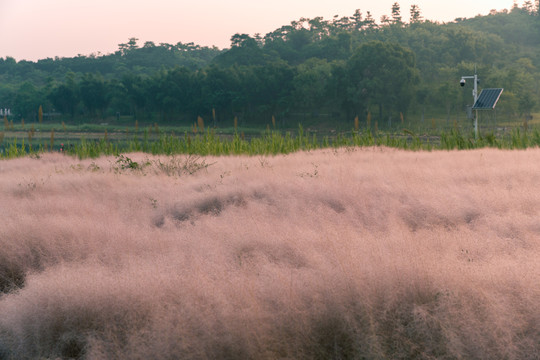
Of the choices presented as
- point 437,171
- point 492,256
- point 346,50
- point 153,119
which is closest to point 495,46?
point 346,50

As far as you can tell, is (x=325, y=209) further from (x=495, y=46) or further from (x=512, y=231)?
(x=495, y=46)

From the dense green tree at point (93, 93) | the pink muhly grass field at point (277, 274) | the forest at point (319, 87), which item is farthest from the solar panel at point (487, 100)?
the dense green tree at point (93, 93)

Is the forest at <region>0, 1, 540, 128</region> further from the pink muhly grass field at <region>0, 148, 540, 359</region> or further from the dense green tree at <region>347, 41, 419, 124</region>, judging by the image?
the pink muhly grass field at <region>0, 148, 540, 359</region>

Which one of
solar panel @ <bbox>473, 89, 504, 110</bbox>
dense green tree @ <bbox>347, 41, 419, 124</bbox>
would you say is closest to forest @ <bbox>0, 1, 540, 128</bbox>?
dense green tree @ <bbox>347, 41, 419, 124</bbox>

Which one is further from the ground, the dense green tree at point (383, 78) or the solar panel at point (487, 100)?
the dense green tree at point (383, 78)

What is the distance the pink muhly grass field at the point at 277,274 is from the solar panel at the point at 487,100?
1130cm

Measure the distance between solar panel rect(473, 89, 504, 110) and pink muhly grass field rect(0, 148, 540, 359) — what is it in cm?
1130

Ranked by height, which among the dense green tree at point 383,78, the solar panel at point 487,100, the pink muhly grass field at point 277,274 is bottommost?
the pink muhly grass field at point 277,274

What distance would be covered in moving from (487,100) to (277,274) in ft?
58.8

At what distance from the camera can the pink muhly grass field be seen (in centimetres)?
338

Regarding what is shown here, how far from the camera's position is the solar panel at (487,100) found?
18609mm

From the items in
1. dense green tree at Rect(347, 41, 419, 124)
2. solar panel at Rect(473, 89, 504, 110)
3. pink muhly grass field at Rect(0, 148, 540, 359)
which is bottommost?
pink muhly grass field at Rect(0, 148, 540, 359)

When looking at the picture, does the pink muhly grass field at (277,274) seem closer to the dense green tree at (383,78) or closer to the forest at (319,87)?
the forest at (319,87)

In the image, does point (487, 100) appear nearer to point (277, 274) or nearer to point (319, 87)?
point (277, 274)
